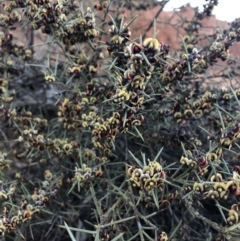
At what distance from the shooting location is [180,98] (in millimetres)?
1226

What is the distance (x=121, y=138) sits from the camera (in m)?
1.48

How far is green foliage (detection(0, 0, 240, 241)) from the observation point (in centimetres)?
95

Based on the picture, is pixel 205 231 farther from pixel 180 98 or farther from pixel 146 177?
pixel 146 177

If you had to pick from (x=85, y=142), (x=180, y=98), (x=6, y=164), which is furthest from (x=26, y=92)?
(x=180, y=98)

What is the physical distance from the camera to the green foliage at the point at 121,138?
3.12 ft

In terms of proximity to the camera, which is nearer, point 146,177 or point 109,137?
point 146,177

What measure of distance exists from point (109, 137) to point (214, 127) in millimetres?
400

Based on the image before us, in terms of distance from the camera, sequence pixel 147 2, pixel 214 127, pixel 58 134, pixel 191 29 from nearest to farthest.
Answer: pixel 214 127 < pixel 58 134 < pixel 191 29 < pixel 147 2

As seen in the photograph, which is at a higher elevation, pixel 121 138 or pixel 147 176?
pixel 147 176

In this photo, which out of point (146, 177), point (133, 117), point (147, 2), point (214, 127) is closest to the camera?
point (146, 177)

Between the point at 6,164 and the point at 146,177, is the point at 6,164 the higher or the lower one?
the lower one

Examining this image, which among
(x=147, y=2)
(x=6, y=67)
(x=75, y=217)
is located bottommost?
(x=75, y=217)

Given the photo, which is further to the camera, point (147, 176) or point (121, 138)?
point (121, 138)

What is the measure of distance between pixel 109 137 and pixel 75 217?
16.7 inches
